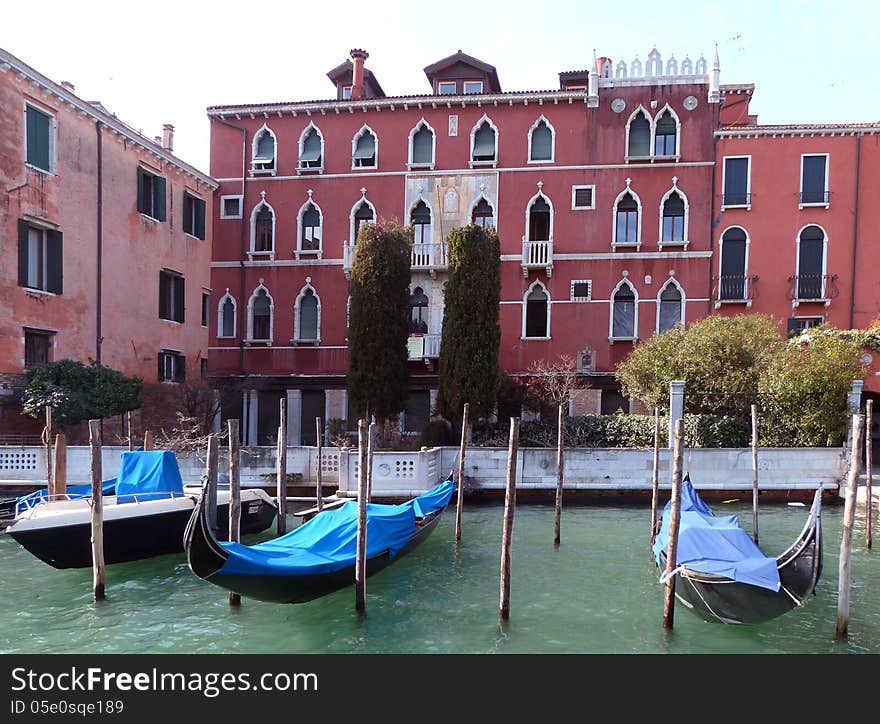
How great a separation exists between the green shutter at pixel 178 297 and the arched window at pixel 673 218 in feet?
39.3

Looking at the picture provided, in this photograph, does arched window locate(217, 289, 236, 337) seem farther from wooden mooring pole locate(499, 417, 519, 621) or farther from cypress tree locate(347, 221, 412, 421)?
wooden mooring pole locate(499, 417, 519, 621)

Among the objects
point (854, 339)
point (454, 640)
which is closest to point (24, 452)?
point (454, 640)

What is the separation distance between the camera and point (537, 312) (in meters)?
16.2

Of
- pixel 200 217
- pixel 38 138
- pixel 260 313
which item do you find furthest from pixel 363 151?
pixel 38 138

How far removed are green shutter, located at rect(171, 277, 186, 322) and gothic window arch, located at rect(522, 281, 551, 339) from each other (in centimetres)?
864

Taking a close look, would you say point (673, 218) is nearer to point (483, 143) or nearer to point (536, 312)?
point (536, 312)

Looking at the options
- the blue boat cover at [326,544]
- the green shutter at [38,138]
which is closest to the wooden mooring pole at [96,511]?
the blue boat cover at [326,544]

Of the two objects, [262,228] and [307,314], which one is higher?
[262,228]

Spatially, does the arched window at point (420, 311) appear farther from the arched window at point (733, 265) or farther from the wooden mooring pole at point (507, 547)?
the wooden mooring pole at point (507, 547)

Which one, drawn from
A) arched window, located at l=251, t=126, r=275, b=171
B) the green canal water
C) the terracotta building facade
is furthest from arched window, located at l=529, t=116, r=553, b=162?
the green canal water

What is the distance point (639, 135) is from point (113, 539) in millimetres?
14086

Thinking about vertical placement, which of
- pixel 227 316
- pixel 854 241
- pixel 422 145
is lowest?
pixel 227 316

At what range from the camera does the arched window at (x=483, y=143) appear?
640 inches

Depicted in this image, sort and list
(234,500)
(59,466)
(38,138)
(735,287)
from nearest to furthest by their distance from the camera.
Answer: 1. (234,500)
2. (59,466)
3. (38,138)
4. (735,287)
